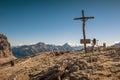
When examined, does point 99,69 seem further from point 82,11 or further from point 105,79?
point 82,11

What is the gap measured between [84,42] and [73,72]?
10629 mm

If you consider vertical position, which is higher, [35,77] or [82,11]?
[82,11]

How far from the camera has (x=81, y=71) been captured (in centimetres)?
2011

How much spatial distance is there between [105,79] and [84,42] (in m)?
12.7

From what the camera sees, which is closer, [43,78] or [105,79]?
[105,79]

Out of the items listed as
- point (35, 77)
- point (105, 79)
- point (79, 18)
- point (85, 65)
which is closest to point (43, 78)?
point (35, 77)

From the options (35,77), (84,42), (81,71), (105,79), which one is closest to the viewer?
(105,79)

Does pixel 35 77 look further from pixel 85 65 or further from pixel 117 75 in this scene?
pixel 117 75

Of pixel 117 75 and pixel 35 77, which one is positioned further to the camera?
pixel 35 77

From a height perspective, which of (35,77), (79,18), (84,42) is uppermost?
(79,18)

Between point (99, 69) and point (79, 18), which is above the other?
point (79, 18)

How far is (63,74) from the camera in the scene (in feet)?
68.1

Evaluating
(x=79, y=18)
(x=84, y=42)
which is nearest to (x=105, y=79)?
(x=84, y=42)

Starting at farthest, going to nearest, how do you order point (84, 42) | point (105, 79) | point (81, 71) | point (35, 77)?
point (84, 42)
point (35, 77)
point (81, 71)
point (105, 79)
